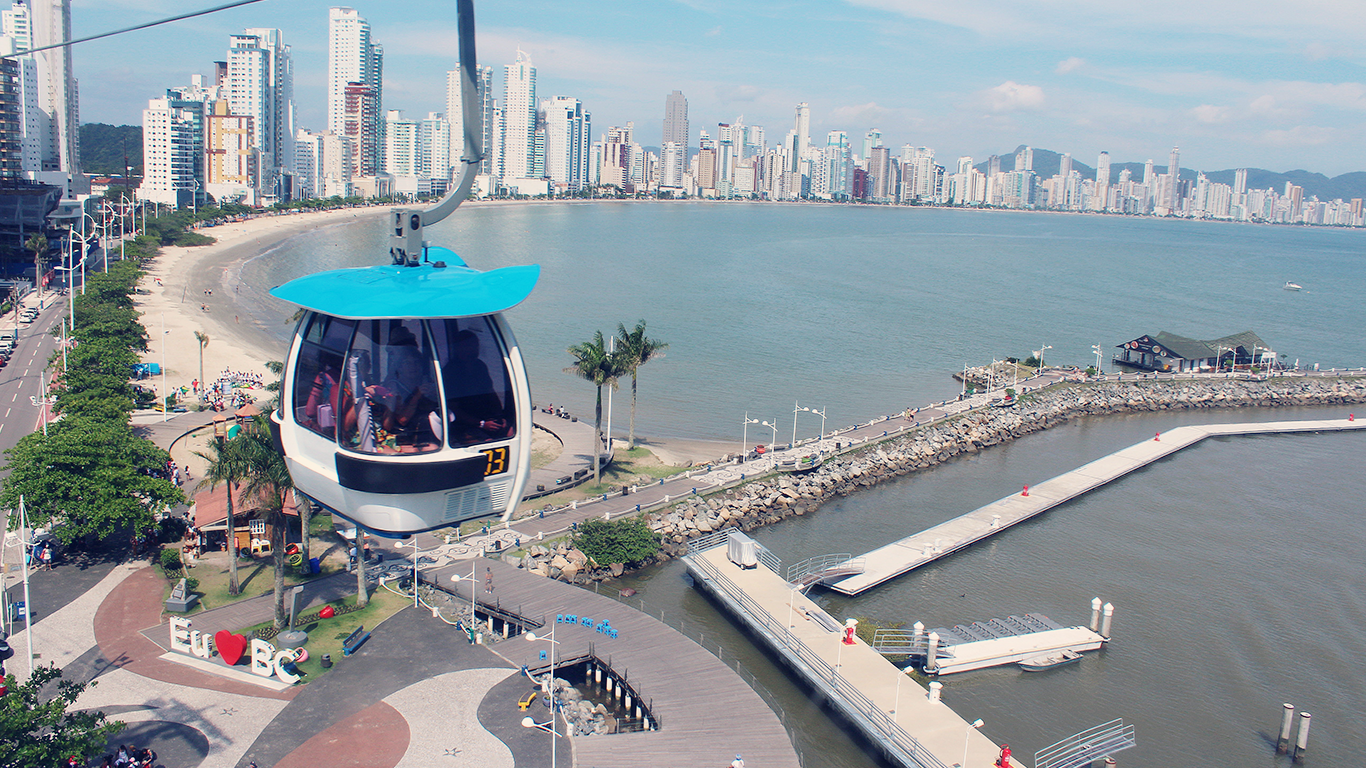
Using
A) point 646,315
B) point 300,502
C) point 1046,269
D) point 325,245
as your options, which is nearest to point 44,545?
point 300,502

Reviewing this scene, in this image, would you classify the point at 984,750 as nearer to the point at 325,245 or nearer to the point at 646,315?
the point at 646,315

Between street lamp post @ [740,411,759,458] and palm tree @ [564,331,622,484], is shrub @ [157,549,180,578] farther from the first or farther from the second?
street lamp post @ [740,411,759,458]

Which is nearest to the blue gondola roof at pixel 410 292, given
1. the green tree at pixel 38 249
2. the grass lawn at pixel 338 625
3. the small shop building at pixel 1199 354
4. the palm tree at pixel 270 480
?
the palm tree at pixel 270 480

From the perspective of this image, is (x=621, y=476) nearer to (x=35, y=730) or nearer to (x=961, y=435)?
(x=961, y=435)

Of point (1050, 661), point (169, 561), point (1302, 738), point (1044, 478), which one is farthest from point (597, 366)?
point (1302, 738)

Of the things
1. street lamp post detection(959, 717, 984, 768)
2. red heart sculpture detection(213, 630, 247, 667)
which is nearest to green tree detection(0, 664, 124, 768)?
red heart sculpture detection(213, 630, 247, 667)

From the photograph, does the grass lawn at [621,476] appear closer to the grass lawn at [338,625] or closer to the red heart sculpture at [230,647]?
the grass lawn at [338,625]
